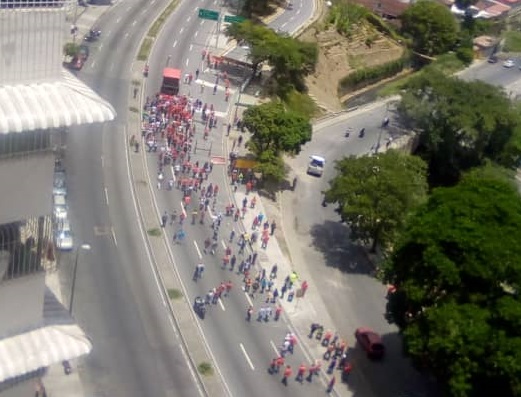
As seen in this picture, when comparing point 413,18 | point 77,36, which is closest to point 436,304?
point 77,36

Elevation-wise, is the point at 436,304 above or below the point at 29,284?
below

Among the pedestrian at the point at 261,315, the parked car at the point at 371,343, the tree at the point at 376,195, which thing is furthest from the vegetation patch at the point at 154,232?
the parked car at the point at 371,343

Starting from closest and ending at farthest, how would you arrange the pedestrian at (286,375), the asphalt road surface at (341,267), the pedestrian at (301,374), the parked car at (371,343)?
the pedestrian at (286,375) < the pedestrian at (301,374) < the asphalt road surface at (341,267) < the parked car at (371,343)

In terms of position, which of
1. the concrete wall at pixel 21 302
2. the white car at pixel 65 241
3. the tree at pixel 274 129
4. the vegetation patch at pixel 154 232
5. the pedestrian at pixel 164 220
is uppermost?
the concrete wall at pixel 21 302

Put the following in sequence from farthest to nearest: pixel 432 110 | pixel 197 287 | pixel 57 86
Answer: pixel 432 110 < pixel 197 287 < pixel 57 86

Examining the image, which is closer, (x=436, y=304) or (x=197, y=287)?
(x=436, y=304)

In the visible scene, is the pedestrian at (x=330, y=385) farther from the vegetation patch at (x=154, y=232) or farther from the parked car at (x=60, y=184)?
the parked car at (x=60, y=184)

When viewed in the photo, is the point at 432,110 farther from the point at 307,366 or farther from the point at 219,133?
Answer: the point at 307,366
